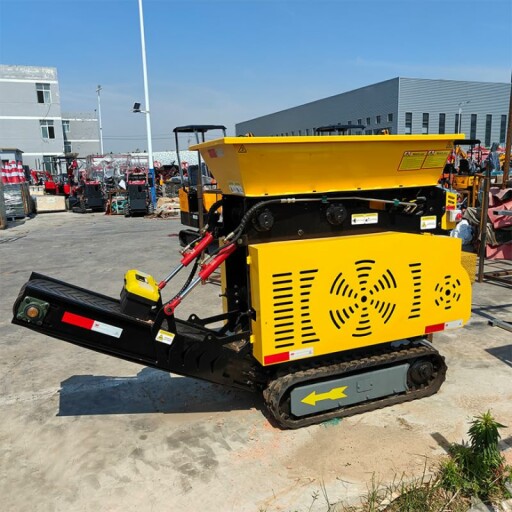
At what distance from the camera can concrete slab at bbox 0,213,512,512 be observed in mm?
2734

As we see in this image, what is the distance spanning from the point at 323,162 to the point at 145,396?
2427 millimetres

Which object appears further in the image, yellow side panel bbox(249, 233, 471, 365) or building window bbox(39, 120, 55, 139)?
building window bbox(39, 120, 55, 139)

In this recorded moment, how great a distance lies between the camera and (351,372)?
11.2 ft

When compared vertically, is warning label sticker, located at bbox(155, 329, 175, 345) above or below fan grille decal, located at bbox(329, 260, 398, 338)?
below

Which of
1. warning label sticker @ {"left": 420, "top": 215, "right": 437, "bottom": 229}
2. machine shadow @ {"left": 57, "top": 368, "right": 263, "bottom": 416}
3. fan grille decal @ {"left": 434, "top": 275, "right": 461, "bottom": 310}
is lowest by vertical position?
machine shadow @ {"left": 57, "top": 368, "right": 263, "bottom": 416}

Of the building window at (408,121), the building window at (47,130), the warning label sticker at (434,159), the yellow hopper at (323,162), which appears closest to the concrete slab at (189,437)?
the yellow hopper at (323,162)

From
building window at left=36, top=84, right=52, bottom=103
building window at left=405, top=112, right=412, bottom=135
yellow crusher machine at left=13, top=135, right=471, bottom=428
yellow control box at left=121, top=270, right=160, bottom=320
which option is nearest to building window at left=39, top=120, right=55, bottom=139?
building window at left=36, top=84, right=52, bottom=103

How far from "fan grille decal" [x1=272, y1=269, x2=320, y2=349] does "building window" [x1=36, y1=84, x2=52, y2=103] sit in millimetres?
46295

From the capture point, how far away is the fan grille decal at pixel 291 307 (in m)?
3.03

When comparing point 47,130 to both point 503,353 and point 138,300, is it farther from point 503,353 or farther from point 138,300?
point 503,353

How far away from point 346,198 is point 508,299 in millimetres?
4132

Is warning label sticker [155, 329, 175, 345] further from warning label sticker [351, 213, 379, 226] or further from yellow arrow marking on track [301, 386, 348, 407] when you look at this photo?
warning label sticker [351, 213, 379, 226]

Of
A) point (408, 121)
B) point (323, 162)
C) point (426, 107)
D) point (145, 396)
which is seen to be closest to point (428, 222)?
point (323, 162)

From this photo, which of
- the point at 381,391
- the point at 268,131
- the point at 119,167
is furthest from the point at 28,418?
the point at 268,131
